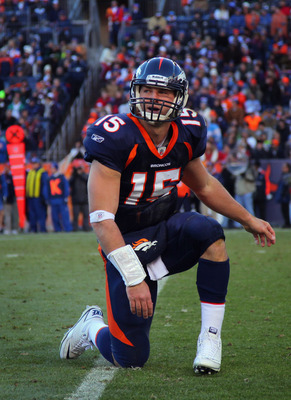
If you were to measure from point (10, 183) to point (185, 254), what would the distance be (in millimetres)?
12227

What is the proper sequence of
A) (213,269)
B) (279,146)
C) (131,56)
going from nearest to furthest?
1. (213,269)
2. (279,146)
3. (131,56)

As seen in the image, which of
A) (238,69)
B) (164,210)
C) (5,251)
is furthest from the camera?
(238,69)

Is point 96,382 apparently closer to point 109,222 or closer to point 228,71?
point 109,222

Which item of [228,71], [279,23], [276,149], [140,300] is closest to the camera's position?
[140,300]

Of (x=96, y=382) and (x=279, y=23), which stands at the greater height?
(x=96, y=382)

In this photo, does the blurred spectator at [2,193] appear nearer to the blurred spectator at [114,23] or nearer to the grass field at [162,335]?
the grass field at [162,335]

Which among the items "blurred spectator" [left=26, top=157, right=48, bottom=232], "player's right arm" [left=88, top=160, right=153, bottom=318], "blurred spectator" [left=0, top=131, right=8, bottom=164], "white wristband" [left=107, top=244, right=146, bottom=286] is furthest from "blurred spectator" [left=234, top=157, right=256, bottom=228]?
"white wristband" [left=107, top=244, right=146, bottom=286]

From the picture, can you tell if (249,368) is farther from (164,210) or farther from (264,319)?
(264,319)


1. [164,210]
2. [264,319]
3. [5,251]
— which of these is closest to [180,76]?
[164,210]

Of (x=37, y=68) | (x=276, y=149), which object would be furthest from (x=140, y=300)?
(x=37, y=68)

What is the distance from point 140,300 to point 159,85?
1.07m

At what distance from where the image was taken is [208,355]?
129 inches

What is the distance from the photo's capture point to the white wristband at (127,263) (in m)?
3.08

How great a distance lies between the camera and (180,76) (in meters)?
3.52
